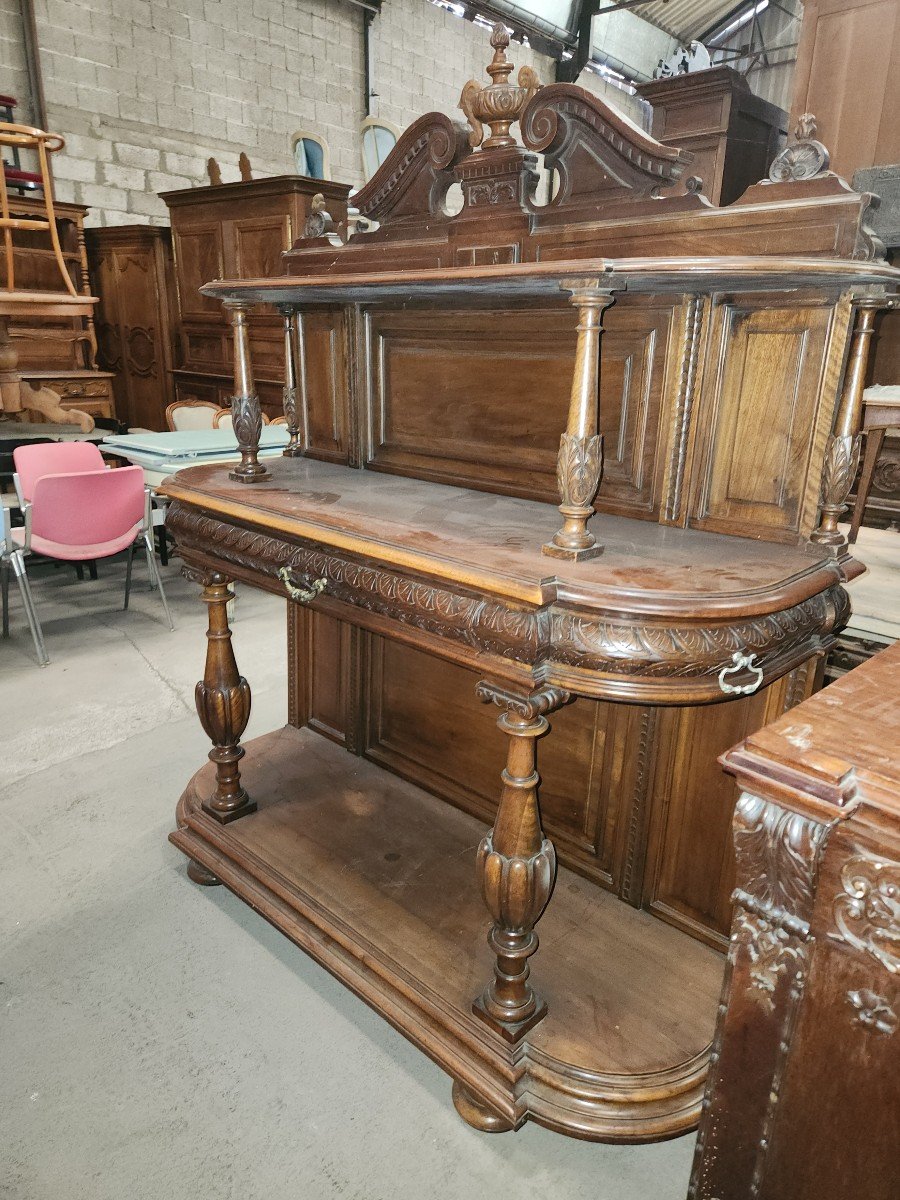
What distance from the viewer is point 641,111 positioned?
12531mm

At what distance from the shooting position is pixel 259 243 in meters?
6.38

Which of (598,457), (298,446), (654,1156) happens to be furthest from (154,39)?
(654,1156)

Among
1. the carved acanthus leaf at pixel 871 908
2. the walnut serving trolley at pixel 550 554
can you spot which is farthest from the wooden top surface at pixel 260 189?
the carved acanthus leaf at pixel 871 908

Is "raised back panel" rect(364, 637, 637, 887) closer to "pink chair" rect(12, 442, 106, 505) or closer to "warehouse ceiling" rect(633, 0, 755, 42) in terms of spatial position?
"pink chair" rect(12, 442, 106, 505)

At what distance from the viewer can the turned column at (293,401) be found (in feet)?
7.93

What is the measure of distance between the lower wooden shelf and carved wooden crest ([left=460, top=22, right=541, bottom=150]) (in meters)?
1.77

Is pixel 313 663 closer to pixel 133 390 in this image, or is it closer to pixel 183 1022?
pixel 183 1022

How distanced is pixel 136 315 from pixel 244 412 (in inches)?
254

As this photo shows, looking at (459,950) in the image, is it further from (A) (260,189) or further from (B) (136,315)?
(B) (136,315)

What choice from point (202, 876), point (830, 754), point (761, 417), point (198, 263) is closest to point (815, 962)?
point (830, 754)

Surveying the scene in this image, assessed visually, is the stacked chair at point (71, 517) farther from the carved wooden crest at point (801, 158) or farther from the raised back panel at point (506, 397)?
the carved wooden crest at point (801, 158)

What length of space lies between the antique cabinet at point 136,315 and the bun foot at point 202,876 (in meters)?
6.20

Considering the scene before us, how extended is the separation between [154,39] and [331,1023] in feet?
26.7

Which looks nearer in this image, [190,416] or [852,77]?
[852,77]
